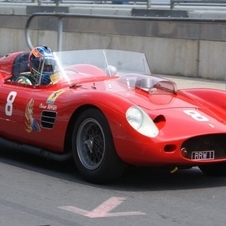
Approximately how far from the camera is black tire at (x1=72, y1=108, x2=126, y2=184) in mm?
6418

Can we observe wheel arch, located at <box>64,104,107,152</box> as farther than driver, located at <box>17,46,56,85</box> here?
No

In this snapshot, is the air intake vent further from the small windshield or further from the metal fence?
the metal fence

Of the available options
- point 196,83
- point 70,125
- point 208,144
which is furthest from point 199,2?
point 208,144

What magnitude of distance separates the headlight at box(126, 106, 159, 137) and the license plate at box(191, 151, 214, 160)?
40 centimetres

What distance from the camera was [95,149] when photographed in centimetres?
664

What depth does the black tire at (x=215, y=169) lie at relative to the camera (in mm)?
7117

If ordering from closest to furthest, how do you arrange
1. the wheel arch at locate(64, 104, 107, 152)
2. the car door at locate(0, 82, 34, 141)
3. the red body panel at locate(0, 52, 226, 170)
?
the red body panel at locate(0, 52, 226, 170), the wheel arch at locate(64, 104, 107, 152), the car door at locate(0, 82, 34, 141)

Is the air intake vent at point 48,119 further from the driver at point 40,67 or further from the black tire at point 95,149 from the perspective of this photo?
the driver at point 40,67

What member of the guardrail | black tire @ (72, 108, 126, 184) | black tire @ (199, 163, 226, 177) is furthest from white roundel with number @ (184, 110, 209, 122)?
the guardrail

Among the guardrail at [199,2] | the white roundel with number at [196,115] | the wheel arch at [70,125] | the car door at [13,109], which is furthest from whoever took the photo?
the guardrail at [199,2]

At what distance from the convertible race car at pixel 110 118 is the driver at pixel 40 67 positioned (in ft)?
0.18

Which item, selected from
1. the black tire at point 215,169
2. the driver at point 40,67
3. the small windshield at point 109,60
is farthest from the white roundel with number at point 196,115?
the driver at point 40,67

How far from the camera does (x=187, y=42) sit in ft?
49.1

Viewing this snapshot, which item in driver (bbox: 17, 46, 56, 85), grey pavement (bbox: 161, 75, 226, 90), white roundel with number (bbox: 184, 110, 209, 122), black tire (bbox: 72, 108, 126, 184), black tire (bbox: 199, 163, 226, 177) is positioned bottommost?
grey pavement (bbox: 161, 75, 226, 90)
